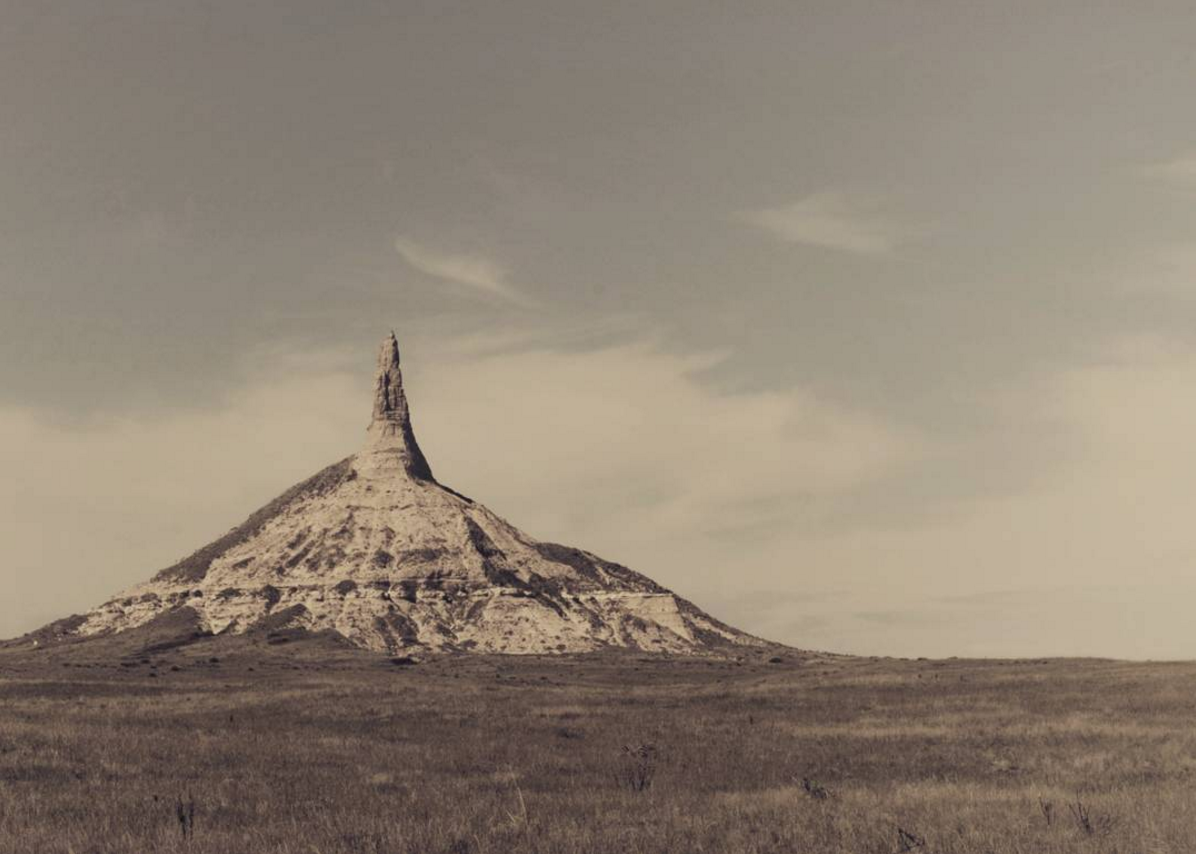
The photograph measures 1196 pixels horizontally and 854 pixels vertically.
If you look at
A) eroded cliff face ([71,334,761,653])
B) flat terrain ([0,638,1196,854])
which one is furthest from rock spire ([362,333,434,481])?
flat terrain ([0,638,1196,854])

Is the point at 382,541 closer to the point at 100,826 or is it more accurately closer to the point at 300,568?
the point at 300,568

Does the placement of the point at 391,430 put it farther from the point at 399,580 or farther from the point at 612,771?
the point at 612,771

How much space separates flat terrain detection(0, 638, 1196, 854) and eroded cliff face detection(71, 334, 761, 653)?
344ft

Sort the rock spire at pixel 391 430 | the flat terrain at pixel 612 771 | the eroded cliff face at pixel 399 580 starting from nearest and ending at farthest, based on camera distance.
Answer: the flat terrain at pixel 612 771 < the eroded cliff face at pixel 399 580 < the rock spire at pixel 391 430

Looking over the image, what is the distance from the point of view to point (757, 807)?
14.2 m

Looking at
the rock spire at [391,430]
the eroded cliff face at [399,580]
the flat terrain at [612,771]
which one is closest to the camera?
the flat terrain at [612,771]

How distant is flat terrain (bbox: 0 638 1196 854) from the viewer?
472 inches

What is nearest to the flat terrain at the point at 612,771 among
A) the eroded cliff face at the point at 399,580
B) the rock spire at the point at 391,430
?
the eroded cliff face at the point at 399,580

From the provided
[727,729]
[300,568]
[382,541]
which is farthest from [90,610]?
[727,729]

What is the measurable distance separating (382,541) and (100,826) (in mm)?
150737

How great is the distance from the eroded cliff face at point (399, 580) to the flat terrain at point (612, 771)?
104743mm

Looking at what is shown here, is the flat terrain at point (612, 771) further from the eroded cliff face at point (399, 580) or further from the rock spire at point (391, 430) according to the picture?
the rock spire at point (391, 430)

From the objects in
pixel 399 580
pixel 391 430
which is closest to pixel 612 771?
pixel 399 580

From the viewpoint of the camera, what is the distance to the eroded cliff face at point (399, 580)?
143m
